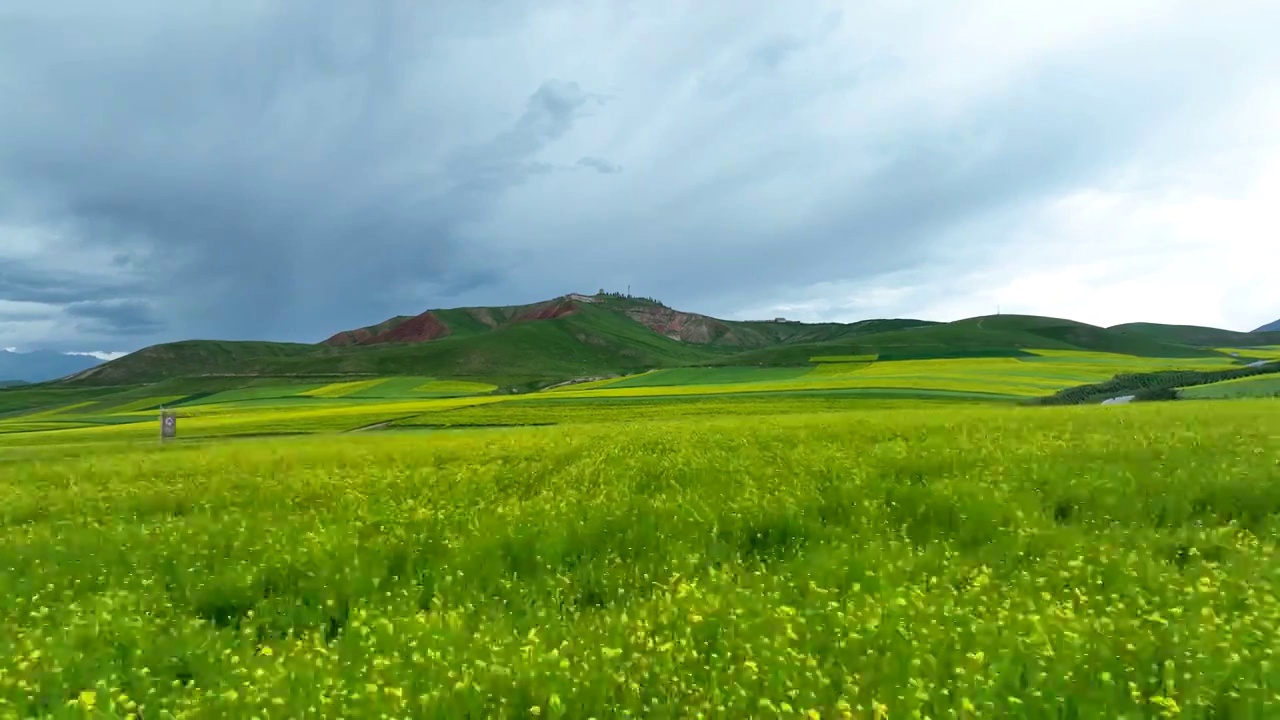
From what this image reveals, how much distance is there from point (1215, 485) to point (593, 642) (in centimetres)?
1151

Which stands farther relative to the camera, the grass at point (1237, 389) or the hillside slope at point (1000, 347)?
the hillside slope at point (1000, 347)

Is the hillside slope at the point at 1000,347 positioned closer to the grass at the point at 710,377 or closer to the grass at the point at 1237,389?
the grass at the point at 710,377

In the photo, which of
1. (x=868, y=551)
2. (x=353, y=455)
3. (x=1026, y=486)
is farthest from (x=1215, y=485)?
(x=353, y=455)

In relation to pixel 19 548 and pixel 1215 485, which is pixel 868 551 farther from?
pixel 19 548

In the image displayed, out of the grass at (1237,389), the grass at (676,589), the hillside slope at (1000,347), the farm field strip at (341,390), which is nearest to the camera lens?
the grass at (676,589)

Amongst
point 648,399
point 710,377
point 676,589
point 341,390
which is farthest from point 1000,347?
point 676,589

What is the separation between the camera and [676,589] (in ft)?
23.5

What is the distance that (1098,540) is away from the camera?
8125 mm

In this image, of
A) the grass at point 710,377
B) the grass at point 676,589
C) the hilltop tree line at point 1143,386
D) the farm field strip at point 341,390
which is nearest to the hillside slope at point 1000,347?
the grass at point 710,377

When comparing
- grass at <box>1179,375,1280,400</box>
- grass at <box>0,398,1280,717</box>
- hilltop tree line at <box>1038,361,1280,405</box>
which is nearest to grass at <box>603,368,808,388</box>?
hilltop tree line at <box>1038,361,1280,405</box>

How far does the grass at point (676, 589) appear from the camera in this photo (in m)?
4.61

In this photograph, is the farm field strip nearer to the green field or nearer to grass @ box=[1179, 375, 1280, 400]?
the green field

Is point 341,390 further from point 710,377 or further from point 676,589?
point 676,589

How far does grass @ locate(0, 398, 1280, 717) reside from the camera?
→ 4.61 metres
